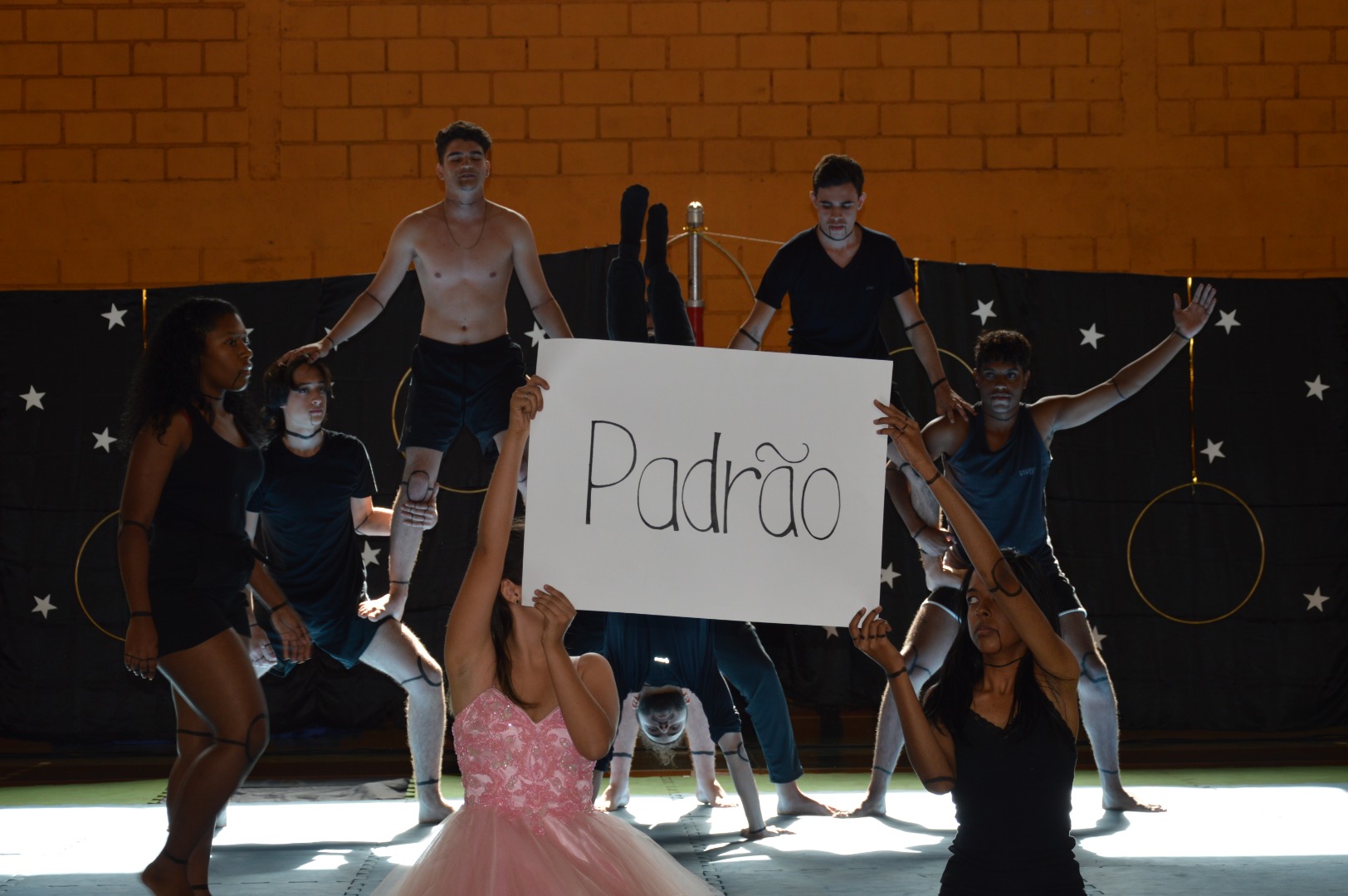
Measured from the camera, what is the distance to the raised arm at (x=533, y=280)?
470 centimetres

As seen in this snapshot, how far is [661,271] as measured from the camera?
450cm

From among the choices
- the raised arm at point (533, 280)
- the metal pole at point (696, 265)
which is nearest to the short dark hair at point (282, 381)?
the raised arm at point (533, 280)

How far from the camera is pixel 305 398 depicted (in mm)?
4637

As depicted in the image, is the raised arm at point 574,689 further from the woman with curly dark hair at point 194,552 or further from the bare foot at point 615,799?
the bare foot at point 615,799

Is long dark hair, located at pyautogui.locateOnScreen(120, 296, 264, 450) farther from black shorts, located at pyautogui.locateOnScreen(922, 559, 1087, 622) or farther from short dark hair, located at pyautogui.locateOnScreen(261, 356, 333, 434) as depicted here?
black shorts, located at pyautogui.locateOnScreen(922, 559, 1087, 622)

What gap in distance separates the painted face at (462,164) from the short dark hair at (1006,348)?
5.79 ft

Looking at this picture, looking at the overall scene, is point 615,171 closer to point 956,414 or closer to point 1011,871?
point 956,414

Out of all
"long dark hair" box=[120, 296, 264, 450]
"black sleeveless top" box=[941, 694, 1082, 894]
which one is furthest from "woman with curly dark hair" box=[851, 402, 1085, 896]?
"long dark hair" box=[120, 296, 264, 450]

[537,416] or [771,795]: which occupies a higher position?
[537,416]

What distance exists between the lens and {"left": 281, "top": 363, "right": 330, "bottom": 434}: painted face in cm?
463

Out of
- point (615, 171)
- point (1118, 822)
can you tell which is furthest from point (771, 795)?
point (615, 171)

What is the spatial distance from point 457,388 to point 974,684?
100 inches

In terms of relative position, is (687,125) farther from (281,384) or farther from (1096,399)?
(281,384)

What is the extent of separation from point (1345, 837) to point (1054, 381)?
265 centimetres
